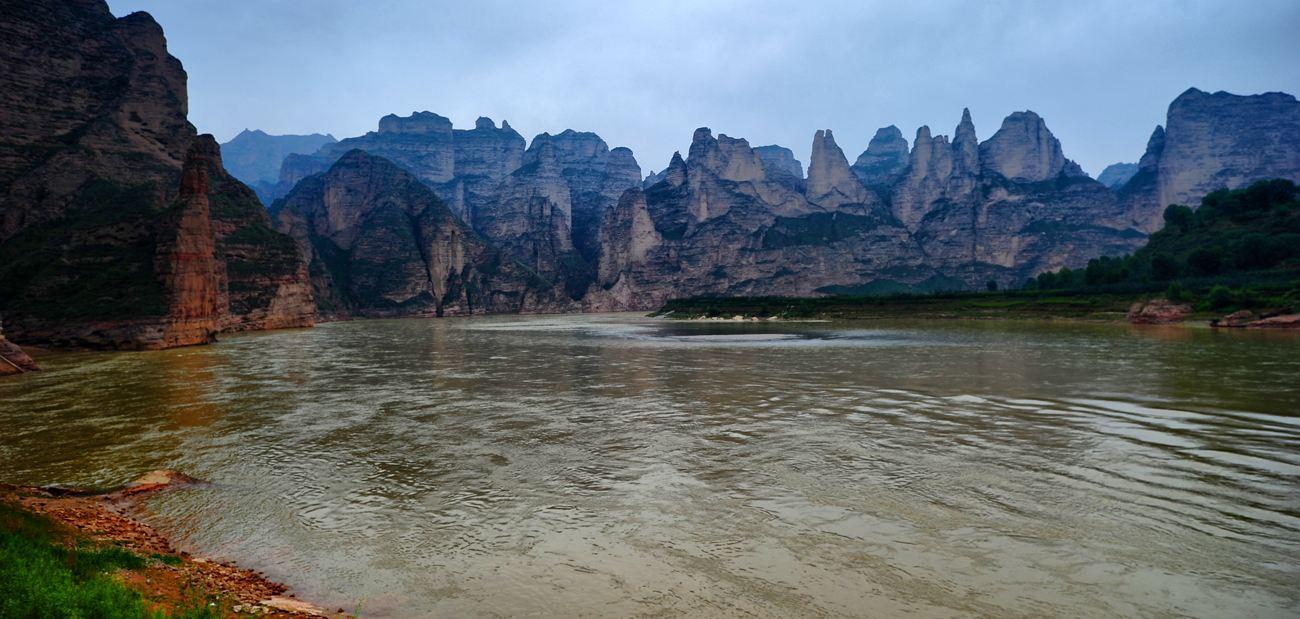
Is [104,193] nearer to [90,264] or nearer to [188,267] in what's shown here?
[90,264]

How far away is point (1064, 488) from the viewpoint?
42.5ft

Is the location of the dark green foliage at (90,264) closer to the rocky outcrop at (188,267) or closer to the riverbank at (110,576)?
the rocky outcrop at (188,267)

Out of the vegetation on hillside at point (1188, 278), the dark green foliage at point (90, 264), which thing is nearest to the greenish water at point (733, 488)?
the dark green foliage at point (90, 264)

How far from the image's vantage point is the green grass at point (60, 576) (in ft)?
21.1

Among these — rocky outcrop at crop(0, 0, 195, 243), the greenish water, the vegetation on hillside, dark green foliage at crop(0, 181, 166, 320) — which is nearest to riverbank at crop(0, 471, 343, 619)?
the greenish water

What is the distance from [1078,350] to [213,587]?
5408 centimetres

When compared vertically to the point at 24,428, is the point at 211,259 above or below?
above

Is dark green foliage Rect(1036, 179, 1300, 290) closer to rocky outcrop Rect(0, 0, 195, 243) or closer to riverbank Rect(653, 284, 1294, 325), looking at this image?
riverbank Rect(653, 284, 1294, 325)

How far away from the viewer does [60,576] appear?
23.5ft

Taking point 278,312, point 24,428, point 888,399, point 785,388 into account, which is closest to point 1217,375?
point 888,399

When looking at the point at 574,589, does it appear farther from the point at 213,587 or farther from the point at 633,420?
the point at 633,420

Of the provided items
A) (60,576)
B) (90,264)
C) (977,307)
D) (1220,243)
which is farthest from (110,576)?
(1220,243)

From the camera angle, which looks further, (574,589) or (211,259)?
(211,259)

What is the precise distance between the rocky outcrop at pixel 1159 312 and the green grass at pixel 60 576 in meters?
101
